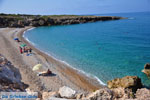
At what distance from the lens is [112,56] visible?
2461 centimetres

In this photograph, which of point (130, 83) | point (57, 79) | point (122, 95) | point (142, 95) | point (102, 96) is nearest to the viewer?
point (102, 96)

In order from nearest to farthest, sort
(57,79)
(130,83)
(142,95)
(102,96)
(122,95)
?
(102,96)
(122,95)
(142,95)
(130,83)
(57,79)

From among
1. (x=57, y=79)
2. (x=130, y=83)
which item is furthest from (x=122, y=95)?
(x=57, y=79)

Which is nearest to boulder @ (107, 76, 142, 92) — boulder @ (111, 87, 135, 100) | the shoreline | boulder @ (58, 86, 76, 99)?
the shoreline

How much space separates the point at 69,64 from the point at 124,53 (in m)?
11.6

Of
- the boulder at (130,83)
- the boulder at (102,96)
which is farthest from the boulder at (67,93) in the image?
the boulder at (130,83)

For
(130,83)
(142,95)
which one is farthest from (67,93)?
(130,83)

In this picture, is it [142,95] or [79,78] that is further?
[79,78]

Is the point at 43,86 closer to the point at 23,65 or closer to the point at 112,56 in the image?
the point at 23,65

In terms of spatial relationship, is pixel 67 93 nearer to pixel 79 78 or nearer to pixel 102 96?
pixel 102 96

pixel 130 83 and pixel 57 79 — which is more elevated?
pixel 130 83

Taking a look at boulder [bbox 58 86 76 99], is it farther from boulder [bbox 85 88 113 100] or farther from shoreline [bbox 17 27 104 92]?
shoreline [bbox 17 27 104 92]

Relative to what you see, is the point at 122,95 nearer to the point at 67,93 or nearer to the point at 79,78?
the point at 67,93

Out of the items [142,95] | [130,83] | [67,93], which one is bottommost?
[130,83]
